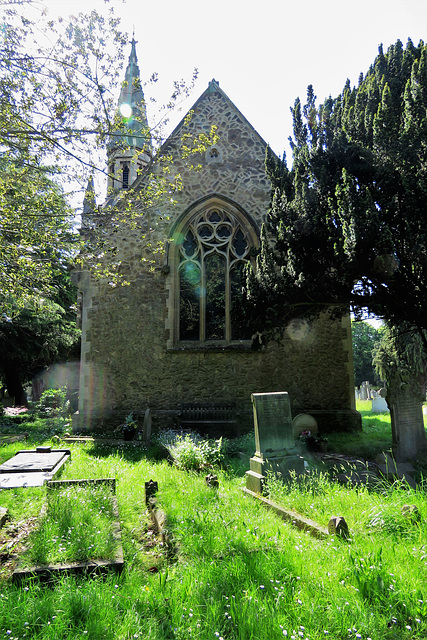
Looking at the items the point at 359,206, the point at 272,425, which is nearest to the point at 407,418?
the point at 272,425

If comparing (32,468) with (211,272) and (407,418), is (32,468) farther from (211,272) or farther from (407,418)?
(211,272)

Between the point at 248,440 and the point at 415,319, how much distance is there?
13.5 feet

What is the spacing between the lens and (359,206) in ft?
22.0

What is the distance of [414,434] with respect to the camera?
7.29 m

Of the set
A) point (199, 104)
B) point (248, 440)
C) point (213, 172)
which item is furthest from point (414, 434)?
point (199, 104)

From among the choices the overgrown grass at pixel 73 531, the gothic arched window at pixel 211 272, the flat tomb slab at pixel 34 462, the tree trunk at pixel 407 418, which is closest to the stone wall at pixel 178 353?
the gothic arched window at pixel 211 272

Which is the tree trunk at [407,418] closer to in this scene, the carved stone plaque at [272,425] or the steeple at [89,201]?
the carved stone plaque at [272,425]

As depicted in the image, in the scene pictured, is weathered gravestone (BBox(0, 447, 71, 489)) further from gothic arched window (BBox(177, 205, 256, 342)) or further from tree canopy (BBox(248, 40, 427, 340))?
gothic arched window (BBox(177, 205, 256, 342))

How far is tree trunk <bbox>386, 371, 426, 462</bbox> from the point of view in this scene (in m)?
7.26

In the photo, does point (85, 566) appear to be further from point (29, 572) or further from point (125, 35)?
point (125, 35)

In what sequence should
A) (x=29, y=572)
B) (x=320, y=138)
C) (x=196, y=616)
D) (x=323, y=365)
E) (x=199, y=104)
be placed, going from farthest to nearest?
(x=199, y=104) → (x=323, y=365) → (x=320, y=138) → (x=29, y=572) → (x=196, y=616)

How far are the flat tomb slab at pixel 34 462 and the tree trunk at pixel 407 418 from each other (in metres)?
5.96

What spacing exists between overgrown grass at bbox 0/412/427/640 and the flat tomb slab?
1.74m

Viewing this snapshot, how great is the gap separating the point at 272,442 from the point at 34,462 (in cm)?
376
